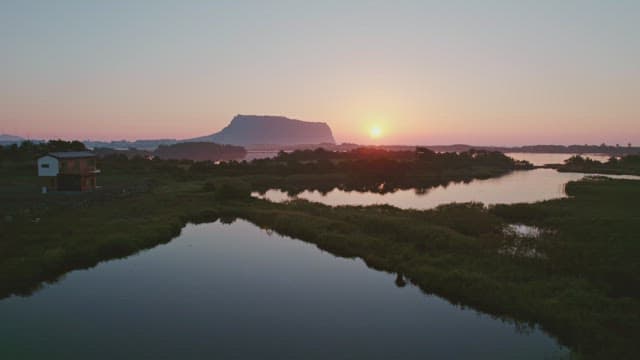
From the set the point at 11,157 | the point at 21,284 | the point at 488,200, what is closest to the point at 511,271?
the point at 21,284

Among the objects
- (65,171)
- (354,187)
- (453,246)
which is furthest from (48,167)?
(453,246)

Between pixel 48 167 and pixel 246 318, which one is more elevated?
pixel 48 167

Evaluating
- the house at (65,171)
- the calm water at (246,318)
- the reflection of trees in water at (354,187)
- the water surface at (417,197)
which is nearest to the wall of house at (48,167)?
the house at (65,171)

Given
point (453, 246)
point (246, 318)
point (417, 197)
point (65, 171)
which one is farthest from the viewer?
point (417, 197)

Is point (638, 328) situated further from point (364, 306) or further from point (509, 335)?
point (364, 306)

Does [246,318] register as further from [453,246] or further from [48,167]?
[48,167]

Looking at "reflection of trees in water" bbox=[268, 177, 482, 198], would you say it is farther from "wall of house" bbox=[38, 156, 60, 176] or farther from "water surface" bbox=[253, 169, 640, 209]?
"wall of house" bbox=[38, 156, 60, 176]
